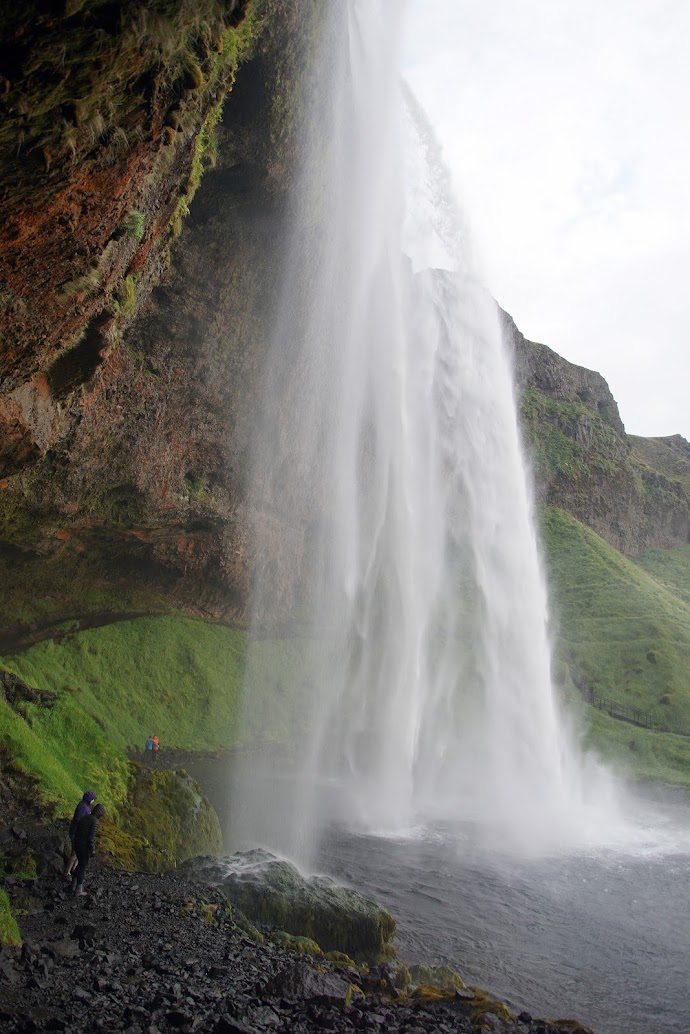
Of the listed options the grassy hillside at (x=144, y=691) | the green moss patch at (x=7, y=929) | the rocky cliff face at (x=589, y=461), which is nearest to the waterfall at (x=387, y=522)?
the grassy hillside at (x=144, y=691)

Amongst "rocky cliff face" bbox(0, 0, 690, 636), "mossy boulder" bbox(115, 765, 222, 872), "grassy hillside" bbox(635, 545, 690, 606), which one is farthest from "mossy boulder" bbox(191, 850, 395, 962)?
"grassy hillside" bbox(635, 545, 690, 606)

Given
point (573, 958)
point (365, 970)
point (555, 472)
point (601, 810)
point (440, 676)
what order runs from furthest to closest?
point (555, 472) < point (440, 676) < point (601, 810) < point (573, 958) < point (365, 970)

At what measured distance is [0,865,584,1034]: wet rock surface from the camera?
6543 mm

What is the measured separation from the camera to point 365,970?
9742mm

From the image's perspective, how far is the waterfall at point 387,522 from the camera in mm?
21828

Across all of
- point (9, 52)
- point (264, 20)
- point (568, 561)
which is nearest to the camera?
point (9, 52)

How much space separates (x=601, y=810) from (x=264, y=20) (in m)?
23.7

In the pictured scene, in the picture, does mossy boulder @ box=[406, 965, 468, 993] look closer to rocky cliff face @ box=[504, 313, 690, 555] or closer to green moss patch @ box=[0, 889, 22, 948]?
green moss patch @ box=[0, 889, 22, 948]

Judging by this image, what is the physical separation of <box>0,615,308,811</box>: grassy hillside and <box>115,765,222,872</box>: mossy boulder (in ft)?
3.00

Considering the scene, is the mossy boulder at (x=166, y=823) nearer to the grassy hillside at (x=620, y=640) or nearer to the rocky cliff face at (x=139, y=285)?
the rocky cliff face at (x=139, y=285)

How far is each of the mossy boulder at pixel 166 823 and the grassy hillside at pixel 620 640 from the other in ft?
73.5

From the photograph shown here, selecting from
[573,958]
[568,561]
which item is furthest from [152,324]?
[568,561]

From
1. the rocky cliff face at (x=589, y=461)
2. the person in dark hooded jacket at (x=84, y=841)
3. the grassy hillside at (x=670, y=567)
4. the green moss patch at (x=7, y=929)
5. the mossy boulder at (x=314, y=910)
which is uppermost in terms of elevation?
the rocky cliff face at (x=589, y=461)

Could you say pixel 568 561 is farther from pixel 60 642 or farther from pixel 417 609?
pixel 60 642
